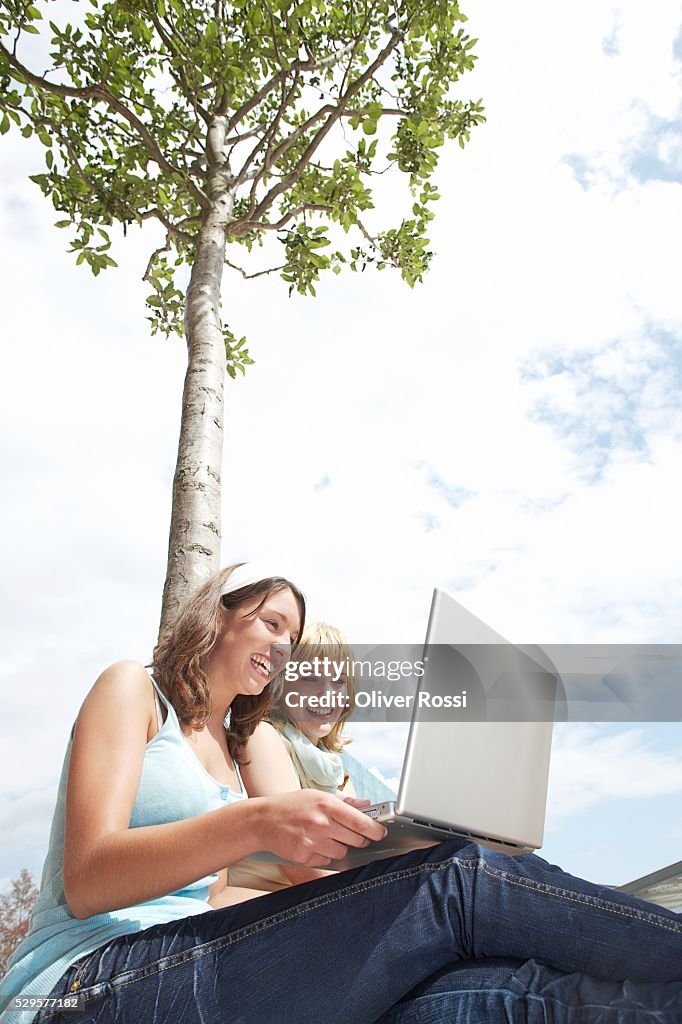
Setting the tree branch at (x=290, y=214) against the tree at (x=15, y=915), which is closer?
the tree at (x=15, y=915)

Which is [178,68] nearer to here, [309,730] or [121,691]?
[309,730]

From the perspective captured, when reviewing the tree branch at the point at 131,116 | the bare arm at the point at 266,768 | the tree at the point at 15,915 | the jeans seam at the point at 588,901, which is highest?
the tree branch at the point at 131,116

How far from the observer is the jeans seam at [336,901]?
3.75ft

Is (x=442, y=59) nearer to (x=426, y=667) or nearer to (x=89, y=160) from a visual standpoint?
(x=89, y=160)

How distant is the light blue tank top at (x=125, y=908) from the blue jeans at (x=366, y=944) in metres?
0.06

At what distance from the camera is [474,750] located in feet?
4.20

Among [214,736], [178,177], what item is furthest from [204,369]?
[214,736]

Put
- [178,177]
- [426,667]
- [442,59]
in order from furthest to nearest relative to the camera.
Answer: [442,59] < [178,177] < [426,667]

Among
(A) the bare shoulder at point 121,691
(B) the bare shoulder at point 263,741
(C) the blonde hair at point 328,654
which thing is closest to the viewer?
(A) the bare shoulder at point 121,691

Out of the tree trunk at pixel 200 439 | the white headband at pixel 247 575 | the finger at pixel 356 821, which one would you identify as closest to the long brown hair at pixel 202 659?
the white headband at pixel 247 575

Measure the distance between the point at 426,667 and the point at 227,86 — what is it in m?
4.01

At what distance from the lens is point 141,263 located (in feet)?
15.1

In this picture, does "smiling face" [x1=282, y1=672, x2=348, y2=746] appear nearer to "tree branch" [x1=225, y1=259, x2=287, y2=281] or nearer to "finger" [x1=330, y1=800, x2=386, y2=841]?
"finger" [x1=330, y1=800, x2=386, y2=841]

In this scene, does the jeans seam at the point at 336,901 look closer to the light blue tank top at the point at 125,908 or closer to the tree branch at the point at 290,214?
the light blue tank top at the point at 125,908
